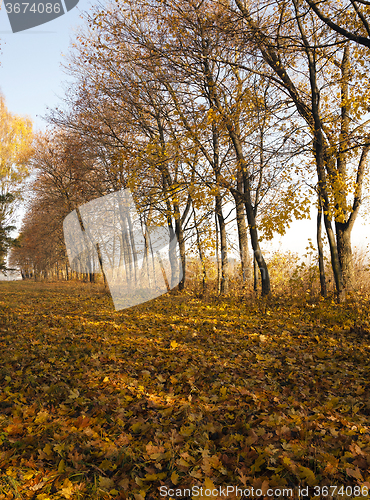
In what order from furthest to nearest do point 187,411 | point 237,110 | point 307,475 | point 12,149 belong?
point 12,149 < point 237,110 < point 187,411 < point 307,475

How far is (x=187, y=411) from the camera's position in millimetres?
3377

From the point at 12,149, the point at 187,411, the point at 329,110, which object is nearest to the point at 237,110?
the point at 329,110

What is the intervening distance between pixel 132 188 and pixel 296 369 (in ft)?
22.2

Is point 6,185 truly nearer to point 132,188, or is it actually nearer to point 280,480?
point 132,188

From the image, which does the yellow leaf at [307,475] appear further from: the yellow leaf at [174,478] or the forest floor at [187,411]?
the yellow leaf at [174,478]

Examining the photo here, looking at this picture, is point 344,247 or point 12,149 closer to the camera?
point 344,247

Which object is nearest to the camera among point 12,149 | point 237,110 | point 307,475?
point 307,475

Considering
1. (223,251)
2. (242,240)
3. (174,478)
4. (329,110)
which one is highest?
(329,110)

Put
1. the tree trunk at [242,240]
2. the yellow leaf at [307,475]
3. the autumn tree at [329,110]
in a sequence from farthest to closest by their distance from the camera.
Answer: the tree trunk at [242,240], the autumn tree at [329,110], the yellow leaf at [307,475]

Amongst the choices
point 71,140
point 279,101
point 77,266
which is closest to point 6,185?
point 77,266

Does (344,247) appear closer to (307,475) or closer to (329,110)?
(329,110)

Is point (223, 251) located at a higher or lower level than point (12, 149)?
lower

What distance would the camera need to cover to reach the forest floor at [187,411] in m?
2.35

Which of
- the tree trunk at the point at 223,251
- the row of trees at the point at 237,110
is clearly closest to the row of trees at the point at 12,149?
the row of trees at the point at 237,110
